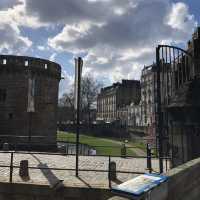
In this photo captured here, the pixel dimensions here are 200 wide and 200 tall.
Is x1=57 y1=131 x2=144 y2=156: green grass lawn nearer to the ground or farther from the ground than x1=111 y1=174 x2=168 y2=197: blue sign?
nearer to the ground

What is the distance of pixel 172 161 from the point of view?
11.3 m

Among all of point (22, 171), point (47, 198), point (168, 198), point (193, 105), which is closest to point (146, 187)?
point (168, 198)

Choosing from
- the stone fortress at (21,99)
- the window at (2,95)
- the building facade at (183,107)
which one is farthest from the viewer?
the window at (2,95)

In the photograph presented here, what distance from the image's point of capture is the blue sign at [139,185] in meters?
4.33

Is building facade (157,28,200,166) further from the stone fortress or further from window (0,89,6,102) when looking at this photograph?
window (0,89,6,102)

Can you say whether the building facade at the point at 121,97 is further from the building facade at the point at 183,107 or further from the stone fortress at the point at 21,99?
the building facade at the point at 183,107

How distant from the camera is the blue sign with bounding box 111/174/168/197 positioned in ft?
14.2

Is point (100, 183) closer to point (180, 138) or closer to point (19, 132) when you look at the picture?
point (180, 138)

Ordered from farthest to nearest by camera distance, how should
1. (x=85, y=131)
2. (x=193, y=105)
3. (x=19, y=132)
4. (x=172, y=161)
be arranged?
1. (x=85, y=131)
2. (x=19, y=132)
3. (x=172, y=161)
4. (x=193, y=105)

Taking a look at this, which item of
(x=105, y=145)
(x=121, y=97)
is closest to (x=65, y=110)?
(x=121, y=97)

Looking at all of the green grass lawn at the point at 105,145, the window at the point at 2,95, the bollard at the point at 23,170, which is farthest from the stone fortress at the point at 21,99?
the bollard at the point at 23,170

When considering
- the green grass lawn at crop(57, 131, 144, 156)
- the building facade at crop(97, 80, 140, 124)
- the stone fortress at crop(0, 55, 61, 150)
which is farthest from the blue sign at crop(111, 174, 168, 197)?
the building facade at crop(97, 80, 140, 124)

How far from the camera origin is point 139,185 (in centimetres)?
455

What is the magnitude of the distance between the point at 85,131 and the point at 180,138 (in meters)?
60.6
